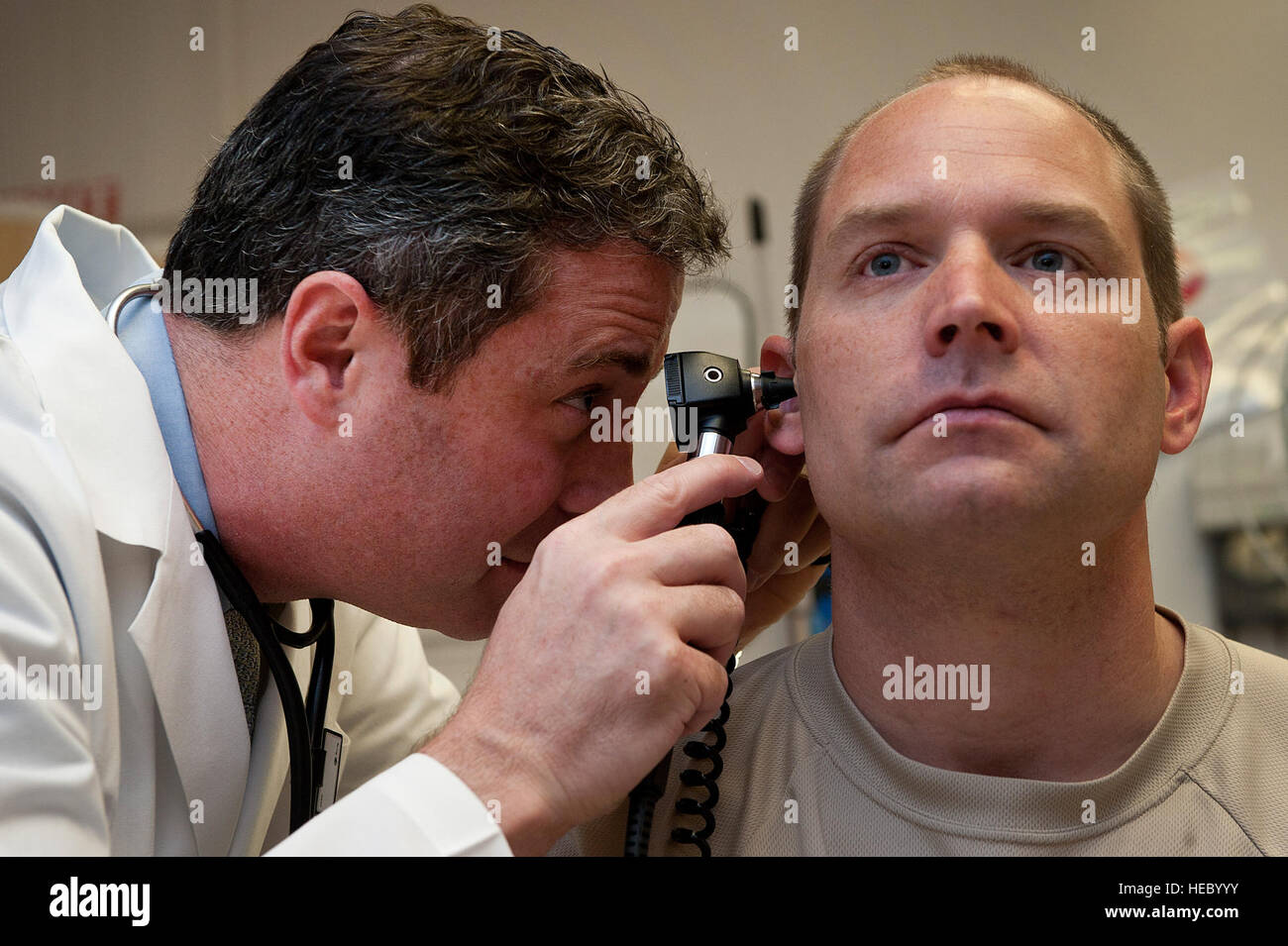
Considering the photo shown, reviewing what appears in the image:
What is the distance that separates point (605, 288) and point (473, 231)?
0.15m

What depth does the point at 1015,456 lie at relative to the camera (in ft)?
3.10

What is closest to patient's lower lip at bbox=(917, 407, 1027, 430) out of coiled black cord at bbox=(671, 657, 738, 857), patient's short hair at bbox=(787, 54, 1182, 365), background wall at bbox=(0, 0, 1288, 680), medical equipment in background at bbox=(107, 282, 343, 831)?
patient's short hair at bbox=(787, 54, 1182, 365)

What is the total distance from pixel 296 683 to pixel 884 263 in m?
0.73

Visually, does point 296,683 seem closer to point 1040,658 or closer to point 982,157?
point 1040,658

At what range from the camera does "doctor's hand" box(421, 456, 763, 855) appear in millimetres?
943

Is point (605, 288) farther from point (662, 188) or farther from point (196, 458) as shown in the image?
point (196, 458)

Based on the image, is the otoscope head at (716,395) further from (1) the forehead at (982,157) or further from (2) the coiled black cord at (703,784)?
(2) the coiled black cord at (703,784)

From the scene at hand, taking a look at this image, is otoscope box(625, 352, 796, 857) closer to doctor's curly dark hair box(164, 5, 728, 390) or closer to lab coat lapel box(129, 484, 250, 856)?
doctor's curly dark hair box(164, 5, 728, 390)

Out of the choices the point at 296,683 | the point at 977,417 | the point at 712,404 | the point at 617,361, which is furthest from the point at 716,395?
the point at 296,683

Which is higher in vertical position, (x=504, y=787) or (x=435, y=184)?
(x=435, y=184)

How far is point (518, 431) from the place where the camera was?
48.9 inches
